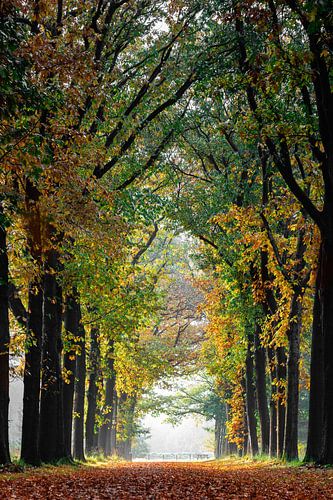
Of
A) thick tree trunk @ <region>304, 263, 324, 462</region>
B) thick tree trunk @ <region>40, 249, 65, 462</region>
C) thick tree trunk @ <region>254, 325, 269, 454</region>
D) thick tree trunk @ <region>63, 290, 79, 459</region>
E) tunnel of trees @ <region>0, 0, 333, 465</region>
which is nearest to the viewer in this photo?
tunnel of trees @ <region>0, 0, 333, 465</region>

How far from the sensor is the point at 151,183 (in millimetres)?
31109

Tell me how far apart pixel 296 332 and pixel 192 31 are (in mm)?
9355

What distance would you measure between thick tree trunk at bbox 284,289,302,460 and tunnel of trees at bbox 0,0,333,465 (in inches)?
2.1

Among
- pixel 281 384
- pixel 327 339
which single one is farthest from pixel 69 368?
pixel 327 339

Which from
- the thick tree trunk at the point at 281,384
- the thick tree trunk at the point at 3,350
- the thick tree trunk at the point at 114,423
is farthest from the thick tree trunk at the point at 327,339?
the thick tree trunk at the point at 114,423

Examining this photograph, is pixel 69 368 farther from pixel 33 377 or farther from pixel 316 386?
pixel 316 386

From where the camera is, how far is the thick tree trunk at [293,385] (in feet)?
60.7

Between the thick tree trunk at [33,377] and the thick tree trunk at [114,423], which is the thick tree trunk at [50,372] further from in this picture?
the thick tree trunk at [114,423]

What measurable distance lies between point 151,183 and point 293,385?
14.9 metres

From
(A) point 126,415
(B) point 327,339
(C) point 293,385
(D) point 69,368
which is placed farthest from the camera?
(A) point 126,415

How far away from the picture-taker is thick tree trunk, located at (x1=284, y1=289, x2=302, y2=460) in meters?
18.5

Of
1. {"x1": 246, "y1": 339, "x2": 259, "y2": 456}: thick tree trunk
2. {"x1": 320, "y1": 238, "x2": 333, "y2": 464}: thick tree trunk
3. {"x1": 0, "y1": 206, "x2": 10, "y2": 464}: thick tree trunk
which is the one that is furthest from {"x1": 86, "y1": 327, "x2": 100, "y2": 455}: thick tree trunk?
{"x1": 320, "y1": 238, "x2": 333, "y2": 464}: thick tree trunk

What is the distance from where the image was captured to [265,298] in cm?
2178

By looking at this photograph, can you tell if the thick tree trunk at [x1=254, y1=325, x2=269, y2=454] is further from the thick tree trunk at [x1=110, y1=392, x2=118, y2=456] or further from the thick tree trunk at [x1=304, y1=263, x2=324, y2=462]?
the thick tree trunk at [x1=110, y1=392, x2=118, y2=456]
